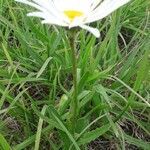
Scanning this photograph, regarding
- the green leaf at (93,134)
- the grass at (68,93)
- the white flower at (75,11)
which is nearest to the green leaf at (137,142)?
the grass at (68,93)

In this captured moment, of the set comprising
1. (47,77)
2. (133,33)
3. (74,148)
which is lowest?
(74,148)

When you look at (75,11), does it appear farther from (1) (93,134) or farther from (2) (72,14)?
(1) (93,134)

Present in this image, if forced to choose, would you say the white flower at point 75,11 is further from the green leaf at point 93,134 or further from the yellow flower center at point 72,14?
the green leaf at point 93,134

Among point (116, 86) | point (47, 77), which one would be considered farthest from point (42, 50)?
point (116, 86)

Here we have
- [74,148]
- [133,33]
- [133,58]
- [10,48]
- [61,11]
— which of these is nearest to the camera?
[61,11]

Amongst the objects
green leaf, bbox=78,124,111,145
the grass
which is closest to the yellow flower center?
the grass

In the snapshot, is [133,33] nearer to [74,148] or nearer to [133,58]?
[133,58]

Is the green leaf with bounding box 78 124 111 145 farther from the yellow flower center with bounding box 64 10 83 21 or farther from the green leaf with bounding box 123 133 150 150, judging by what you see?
the yellow flower center with bounding box 64 10 83 21
